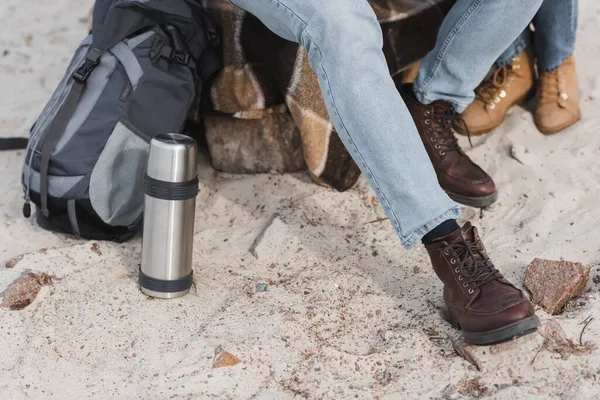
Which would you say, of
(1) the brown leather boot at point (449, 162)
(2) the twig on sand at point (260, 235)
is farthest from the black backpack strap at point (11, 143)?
(1) the brown leather boot at point (449, 162)

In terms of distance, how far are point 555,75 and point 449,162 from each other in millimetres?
647

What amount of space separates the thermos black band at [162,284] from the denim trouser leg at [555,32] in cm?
166

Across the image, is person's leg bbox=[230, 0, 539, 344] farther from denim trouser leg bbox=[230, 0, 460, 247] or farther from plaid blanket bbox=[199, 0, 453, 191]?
plaid blanket bbox=[199, 0, 453, 191]

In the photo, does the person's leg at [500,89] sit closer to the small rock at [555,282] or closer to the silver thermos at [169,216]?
the small rock at [555,282]

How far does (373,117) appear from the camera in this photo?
2.00 meters

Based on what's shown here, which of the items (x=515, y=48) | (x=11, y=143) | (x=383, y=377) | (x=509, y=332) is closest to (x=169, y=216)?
(x=383, y=377)

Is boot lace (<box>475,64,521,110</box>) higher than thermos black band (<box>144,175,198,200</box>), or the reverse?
boot lace (<box>475,64,521,110</box>)

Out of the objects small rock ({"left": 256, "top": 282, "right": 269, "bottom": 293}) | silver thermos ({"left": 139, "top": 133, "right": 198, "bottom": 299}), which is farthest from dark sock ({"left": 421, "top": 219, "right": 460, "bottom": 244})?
silver thermos ({"left": 139, "top": 133, "right": 198, "bottom": 299})

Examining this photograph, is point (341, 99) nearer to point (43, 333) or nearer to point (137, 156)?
point (137, 156)

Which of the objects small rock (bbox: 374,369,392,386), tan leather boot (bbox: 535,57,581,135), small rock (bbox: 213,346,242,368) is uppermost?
tan leather boot (bbox: 535,57,581,135)

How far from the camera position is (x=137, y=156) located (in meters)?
2.45

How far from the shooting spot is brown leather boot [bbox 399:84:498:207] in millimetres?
2639

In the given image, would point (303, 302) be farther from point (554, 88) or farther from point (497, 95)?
point (554, 88)

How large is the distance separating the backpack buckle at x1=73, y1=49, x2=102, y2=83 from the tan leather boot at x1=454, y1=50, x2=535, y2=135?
1.41m
